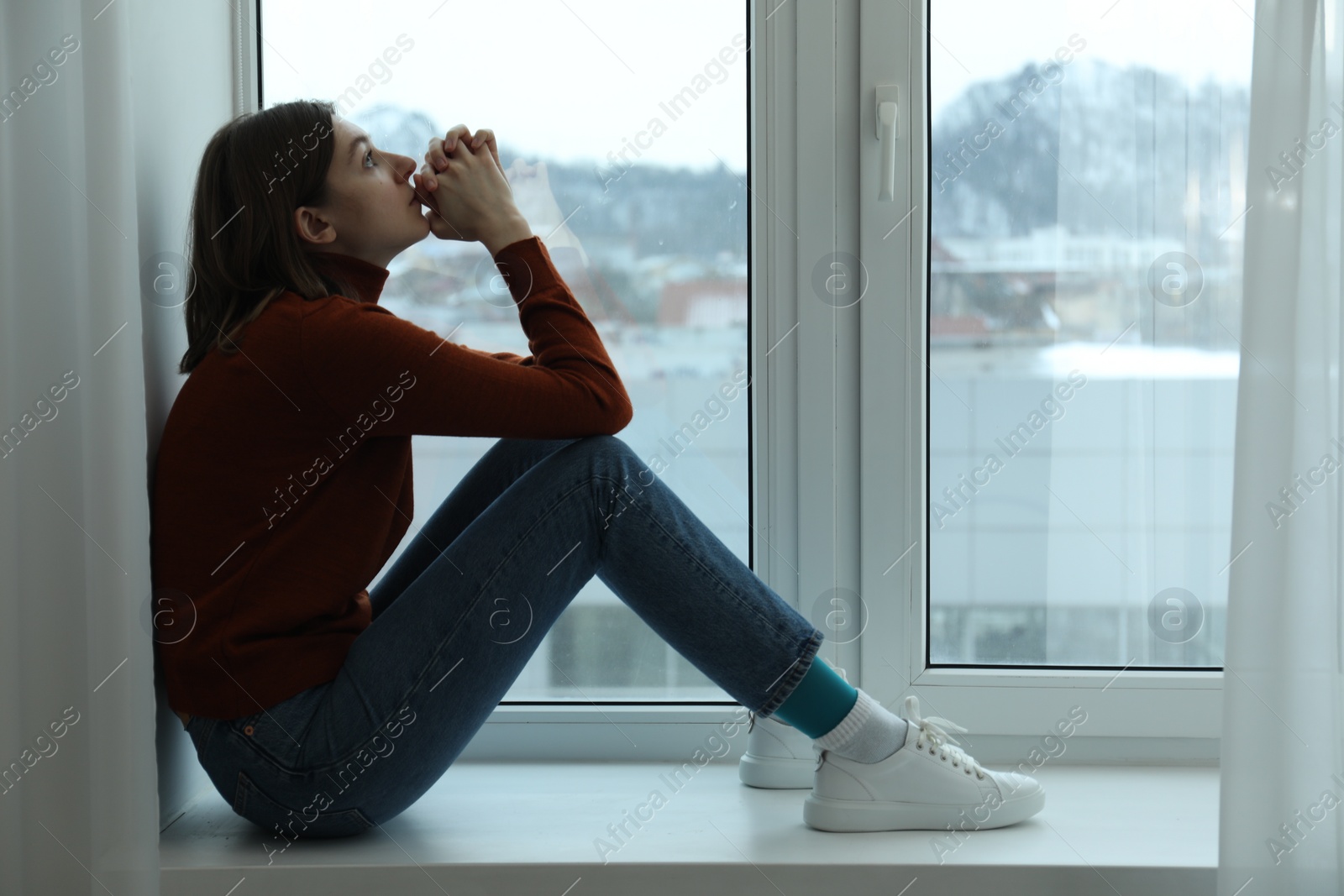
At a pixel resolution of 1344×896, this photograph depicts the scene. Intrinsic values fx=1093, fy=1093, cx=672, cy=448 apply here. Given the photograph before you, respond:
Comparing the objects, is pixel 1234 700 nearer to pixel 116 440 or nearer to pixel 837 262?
pixel 837 262

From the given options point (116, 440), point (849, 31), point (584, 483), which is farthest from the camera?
point (849, 31)

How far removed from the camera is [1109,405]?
1.31m

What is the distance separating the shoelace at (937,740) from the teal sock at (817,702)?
4.1 inches

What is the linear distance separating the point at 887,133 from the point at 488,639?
738 mm

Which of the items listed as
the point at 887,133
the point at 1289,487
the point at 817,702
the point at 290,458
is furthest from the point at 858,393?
the point at 290,458

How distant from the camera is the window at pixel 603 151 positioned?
4.35ft

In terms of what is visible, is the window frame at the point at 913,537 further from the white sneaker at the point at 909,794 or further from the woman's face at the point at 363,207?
the woman's face at the point at 363,207

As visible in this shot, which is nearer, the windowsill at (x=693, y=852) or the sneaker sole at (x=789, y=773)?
the windowsill at (x=693, y=852)

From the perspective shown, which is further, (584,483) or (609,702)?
(609,702)

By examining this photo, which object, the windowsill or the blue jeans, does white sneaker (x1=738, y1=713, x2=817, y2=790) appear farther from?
the blue jeans

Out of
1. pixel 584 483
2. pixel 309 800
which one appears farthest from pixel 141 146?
pixel 309 800

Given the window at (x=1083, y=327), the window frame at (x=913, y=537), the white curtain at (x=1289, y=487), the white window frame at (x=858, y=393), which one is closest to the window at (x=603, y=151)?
the white window frame at (x=858, y=393)

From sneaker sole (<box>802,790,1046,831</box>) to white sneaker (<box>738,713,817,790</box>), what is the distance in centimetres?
15

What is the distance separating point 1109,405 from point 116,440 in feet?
3.51
